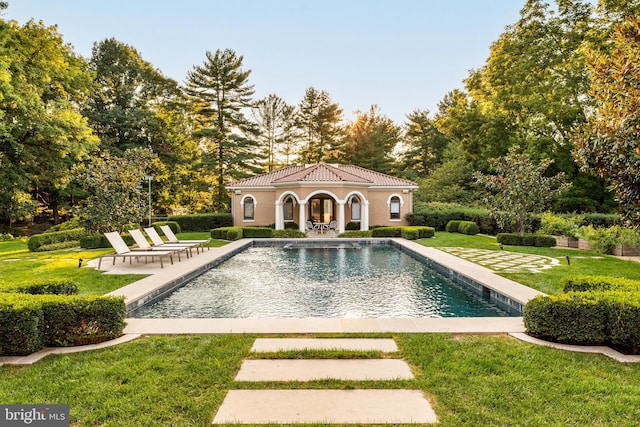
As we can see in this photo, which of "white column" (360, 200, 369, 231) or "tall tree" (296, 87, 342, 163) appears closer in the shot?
"white column" (360, 200, 369, 231)

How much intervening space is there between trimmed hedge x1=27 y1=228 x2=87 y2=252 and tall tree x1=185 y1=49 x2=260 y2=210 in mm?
16435

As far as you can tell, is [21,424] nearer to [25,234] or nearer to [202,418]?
[202,418]

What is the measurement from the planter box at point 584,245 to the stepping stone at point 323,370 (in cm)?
1415

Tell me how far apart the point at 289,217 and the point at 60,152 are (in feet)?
46.8

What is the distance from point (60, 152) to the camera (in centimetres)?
2039

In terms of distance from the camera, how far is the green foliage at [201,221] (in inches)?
969

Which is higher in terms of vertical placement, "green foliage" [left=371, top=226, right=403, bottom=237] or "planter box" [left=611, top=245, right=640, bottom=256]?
"green foliage" [left=371, top=226, right=403, bottom=237]

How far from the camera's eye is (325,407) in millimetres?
3285

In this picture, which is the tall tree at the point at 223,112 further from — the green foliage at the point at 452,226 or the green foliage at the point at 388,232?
the green foliage at the point at 452,226

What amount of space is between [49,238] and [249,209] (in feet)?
39.7

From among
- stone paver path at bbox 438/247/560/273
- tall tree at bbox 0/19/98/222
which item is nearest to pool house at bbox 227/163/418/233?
tall tree at bbox 0/19/98/222

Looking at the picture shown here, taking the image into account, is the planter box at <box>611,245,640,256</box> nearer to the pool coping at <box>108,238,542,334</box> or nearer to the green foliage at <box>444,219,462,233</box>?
the pool coping at <box>108,238,542,334</box>

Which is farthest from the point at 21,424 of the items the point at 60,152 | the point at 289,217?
the point at 289,217

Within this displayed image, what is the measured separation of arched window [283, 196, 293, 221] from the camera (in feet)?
86.8
